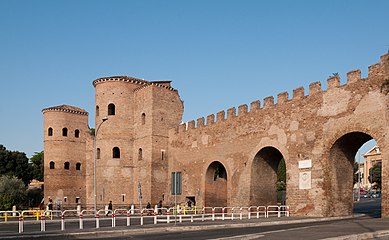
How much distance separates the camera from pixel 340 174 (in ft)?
84.4

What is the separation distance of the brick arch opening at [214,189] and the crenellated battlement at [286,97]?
11.4 feet

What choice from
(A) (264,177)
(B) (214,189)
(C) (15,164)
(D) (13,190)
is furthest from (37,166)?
(A) (264,177)

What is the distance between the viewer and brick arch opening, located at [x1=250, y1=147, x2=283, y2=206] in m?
30.8

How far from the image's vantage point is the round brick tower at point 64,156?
153 ft

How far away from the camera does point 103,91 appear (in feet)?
134

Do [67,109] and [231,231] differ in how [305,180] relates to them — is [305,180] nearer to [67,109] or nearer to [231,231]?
[231,231]

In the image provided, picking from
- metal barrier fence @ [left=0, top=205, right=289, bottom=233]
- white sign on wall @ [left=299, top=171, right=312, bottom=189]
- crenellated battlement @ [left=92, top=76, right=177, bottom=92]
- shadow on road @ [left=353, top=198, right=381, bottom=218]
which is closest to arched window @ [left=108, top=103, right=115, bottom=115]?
crenellated battlement @ [left=92, top=76, right=177, bottom=92]

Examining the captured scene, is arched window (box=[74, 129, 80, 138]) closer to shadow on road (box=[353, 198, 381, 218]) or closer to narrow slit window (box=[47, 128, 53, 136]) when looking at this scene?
narrow slit window (box=[47, 128, 53, 136])

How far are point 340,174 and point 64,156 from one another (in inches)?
1184

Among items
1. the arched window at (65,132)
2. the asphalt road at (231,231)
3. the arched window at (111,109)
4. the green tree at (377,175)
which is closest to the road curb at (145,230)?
the asphalt road at (231,231)

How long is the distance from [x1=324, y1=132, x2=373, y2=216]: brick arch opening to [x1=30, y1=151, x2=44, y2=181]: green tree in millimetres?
56904

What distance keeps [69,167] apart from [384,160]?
108 feet

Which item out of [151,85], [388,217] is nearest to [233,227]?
[388,217]

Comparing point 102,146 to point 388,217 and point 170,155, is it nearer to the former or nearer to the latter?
point 170,155
